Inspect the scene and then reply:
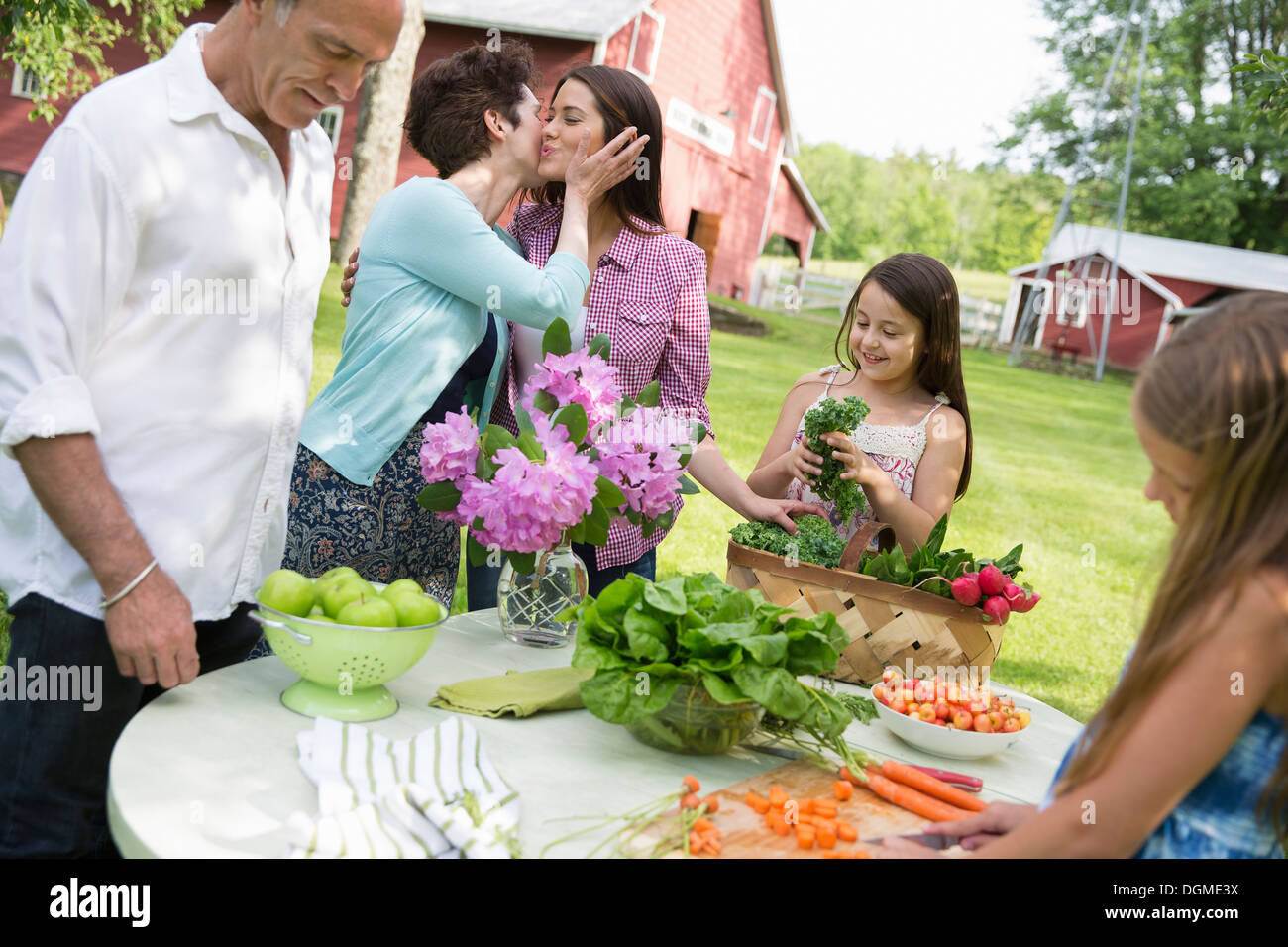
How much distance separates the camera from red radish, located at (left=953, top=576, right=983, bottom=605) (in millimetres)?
2117

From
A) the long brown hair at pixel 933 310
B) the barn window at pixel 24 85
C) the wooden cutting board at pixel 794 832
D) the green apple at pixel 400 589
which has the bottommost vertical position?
the wooden cutting board at pixel 794 832

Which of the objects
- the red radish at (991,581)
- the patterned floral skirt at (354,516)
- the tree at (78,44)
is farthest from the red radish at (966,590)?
the tree at (78,44)

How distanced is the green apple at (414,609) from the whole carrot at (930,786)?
81 centimetres

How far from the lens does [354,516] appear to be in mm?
2520

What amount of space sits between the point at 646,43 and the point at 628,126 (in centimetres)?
1702

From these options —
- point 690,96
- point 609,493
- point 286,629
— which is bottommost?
point 286,629

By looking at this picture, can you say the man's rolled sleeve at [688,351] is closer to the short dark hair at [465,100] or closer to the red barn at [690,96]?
the short dark hair at [465,100]

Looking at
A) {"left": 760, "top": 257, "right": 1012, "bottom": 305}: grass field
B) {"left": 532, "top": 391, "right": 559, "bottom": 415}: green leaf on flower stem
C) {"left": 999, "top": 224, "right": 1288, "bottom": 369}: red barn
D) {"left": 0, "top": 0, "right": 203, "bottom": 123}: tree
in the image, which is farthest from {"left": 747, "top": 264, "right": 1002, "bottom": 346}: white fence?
{"left": 532, "top": 391, "right": 559, "bottom": 415}: green leaf on flower stem

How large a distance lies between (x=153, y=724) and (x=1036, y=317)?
102 ft

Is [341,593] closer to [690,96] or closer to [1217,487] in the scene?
[1217,487]

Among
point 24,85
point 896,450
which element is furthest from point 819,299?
point 896,450

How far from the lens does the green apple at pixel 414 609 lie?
6.00 feet

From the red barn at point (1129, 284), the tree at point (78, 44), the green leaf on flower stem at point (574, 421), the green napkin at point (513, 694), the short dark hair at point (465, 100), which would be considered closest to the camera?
the green napkin at point (513, 694)

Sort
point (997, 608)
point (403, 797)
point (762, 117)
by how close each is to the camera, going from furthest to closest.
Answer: point (762, 117)
point (997, 608)
point (403, 797)
